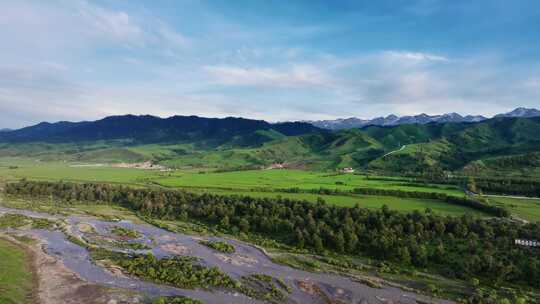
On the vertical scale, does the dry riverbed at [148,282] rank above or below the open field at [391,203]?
below

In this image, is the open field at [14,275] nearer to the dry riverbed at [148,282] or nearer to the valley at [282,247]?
the dry riverbed at [148,282]

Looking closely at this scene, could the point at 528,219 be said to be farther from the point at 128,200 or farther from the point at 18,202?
the point at 18,202

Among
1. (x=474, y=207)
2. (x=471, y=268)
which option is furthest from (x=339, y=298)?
(x=474, y=207)

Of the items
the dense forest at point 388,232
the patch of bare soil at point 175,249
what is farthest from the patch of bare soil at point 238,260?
the dense forest at point 388,232

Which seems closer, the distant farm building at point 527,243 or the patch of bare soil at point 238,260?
the patch of bare soil at point 238,260

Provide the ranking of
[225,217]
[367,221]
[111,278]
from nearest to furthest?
1. [111,278]
2. [367,221]
3. [225,217]

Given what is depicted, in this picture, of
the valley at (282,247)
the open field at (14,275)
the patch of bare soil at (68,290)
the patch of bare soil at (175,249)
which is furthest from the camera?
the patch of bare soil at (175,249)

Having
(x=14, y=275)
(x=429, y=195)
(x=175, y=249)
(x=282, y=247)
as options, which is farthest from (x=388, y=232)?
(x=14, y=275)
